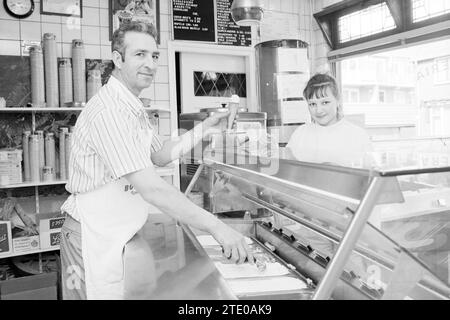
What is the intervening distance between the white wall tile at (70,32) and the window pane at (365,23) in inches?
122

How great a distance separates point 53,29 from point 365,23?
11.2ft

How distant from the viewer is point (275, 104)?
4.50 m

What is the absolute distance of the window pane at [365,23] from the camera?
180 inches

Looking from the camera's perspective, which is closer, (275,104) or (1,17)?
(1,17)

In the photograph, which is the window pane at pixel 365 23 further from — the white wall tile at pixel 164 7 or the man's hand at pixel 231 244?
the man's hand at pixel 231 244

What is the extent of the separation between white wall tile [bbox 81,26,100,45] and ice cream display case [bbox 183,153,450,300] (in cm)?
250

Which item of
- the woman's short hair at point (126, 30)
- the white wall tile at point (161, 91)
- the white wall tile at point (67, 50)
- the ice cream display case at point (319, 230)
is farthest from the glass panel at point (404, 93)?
the white wall tile at point (67, 50)

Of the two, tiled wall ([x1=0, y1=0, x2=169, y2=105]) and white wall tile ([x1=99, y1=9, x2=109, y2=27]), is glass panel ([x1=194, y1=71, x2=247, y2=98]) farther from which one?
white wall tile ([x1=99, y1=9, x2=109, y2=27])

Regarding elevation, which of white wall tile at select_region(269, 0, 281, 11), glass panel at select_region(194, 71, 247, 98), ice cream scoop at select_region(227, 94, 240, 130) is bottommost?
ice cream scoop at select_region(227, 94, 240, 130)

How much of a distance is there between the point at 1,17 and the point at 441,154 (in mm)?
4032

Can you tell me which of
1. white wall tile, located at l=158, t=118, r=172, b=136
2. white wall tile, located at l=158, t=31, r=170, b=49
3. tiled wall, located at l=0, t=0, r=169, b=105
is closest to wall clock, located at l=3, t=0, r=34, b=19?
tiled wall, located at l=0, t=0, r=169, b=105

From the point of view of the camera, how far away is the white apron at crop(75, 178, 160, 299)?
1598mm
